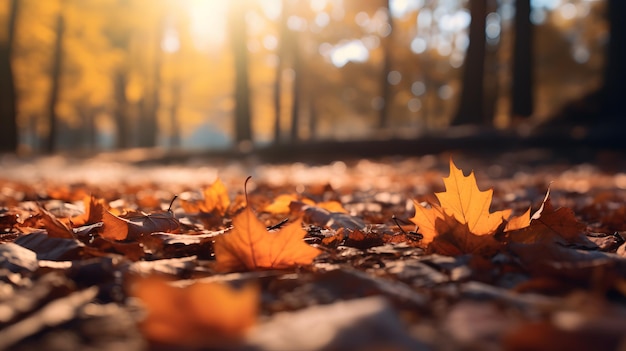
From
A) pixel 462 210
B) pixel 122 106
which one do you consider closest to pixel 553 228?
pixel 462 210

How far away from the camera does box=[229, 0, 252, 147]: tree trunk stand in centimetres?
1311

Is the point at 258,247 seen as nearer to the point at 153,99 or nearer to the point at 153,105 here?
the point at 153,99

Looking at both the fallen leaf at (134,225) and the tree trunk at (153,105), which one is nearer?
the fallen leaf at (134,225)

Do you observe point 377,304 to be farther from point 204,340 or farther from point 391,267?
point 391,267

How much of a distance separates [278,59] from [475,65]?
1167 centimetres

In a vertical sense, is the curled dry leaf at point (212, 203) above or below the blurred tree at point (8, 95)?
below

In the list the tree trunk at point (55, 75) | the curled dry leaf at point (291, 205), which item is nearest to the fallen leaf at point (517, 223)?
the curled dry leaf at point (291, 205)

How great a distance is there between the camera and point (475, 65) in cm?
1160

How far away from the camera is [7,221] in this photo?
1.86m

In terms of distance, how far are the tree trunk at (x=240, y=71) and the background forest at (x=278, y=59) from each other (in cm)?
A: 3

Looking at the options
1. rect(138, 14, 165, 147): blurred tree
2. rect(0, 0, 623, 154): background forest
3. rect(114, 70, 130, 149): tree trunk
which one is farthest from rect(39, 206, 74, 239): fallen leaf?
rect(114, 70, 130, 149): tree trunk

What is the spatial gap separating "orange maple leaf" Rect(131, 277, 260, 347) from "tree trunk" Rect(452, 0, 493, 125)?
38.6 feet

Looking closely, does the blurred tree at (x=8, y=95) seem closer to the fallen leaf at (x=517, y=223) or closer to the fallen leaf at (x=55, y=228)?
the fallen leaf at (x=55, y=228)

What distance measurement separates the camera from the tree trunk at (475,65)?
38.0 ft
